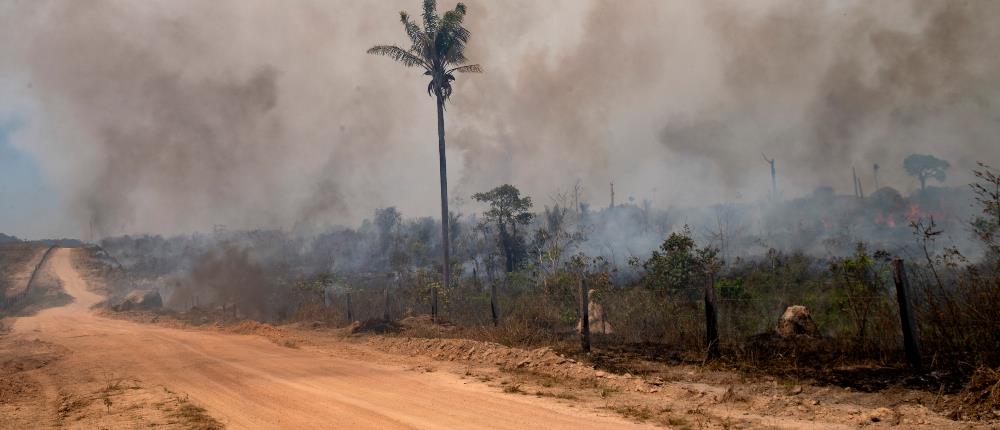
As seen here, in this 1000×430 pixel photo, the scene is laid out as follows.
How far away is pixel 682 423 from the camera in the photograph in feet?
22.7

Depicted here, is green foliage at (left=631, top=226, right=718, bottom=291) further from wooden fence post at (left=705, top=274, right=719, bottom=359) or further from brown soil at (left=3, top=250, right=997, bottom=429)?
brown soil at (left=3, top=250, right=997, bottom=429)

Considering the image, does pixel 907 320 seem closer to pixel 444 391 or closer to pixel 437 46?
pixel 444 391

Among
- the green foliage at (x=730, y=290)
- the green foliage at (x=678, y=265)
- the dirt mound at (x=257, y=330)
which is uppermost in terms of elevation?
the green foliage at (x=678, y=265)

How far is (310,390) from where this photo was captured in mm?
9258

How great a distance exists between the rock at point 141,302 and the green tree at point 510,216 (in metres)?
22.2

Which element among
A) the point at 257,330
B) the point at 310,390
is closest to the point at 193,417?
the point at 310,390

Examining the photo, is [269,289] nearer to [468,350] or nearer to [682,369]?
[468,350]

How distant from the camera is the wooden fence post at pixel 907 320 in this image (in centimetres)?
878

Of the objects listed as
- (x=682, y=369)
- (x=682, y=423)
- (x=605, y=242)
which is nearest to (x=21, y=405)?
(x=682, y=423)

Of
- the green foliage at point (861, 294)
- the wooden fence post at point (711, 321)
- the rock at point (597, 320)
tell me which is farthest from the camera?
the rock at point (597, 320)

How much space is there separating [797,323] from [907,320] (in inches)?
160

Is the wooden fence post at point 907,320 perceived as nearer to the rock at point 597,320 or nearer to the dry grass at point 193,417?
the rock at point 597,320

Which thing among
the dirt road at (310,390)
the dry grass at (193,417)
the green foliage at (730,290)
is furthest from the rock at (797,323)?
the dry grass at (193,417)

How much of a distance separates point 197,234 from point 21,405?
74527mm
